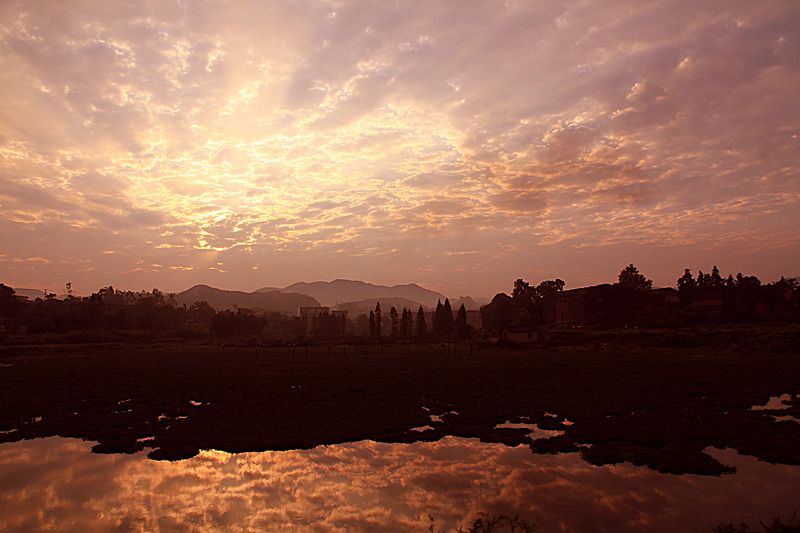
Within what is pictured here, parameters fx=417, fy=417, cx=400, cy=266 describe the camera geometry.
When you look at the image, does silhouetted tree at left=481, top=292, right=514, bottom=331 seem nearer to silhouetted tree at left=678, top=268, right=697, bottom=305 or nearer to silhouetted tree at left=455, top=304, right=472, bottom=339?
silhouetted tree at left=455, top=304, right=472, bottom=339

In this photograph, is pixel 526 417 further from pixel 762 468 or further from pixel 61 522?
pixel 61 522

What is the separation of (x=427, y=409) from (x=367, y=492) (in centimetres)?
1123

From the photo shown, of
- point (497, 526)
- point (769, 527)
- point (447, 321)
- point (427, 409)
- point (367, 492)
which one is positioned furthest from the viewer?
point (447, 321)

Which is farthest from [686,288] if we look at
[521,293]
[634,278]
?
[521,293]

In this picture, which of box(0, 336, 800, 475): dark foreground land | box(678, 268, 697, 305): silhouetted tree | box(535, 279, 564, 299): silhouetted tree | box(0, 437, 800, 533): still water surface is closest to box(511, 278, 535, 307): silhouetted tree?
box(535, 279, 564, 299): silhouetted tree

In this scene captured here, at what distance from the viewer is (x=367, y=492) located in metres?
11.2

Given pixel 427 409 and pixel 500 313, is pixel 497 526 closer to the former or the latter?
pixel 427 409

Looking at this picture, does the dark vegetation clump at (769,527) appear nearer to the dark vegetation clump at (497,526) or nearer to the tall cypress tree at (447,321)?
the dark vegetation clump at (497,526)

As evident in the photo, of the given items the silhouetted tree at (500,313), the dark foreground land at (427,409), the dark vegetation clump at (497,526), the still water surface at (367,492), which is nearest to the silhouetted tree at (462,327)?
the silhouetted tree at (500,313)

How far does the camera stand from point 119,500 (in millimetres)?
10570

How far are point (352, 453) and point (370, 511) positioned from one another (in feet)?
15.1

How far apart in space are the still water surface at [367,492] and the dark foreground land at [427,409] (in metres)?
1.09

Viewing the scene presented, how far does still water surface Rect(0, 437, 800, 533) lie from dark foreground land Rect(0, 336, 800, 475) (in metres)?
1.09

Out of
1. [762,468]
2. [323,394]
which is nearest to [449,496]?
[762,468]
